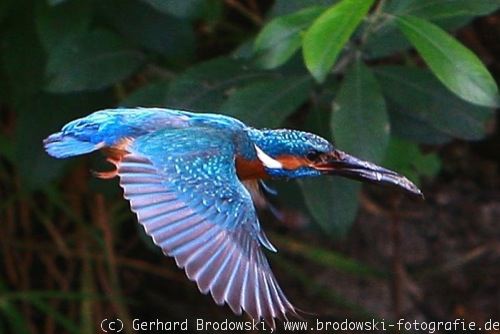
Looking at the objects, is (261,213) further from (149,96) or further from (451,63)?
(451,63)

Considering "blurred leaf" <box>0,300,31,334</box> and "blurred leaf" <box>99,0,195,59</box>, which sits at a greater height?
"blurred leaf" <box>99,0,195,59</box>

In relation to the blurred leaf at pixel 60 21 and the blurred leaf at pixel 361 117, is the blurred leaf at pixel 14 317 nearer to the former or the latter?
the blurred leaf at pixel 60 21

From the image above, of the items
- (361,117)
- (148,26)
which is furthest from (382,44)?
(148,26)

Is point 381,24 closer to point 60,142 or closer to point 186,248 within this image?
point 60,142

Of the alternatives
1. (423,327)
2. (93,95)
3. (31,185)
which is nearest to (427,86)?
(93,95)

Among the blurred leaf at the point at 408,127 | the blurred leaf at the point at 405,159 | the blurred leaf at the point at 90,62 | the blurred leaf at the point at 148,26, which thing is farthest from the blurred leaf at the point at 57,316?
the blurred leaf at the point at 408,127

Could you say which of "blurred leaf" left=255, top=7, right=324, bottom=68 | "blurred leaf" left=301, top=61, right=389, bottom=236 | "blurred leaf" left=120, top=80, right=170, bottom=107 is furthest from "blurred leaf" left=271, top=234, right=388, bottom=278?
"blurred leaf" left=255, top=7, right=324, bottom=68

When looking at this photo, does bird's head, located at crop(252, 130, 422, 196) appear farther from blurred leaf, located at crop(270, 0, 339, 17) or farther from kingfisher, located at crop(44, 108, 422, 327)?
blurred leaf, located at crop(270, 0, 339, 17)
